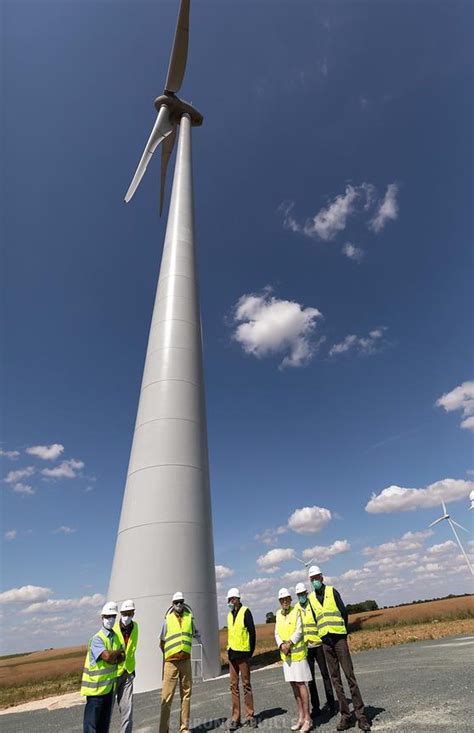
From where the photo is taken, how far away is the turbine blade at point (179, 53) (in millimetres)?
27503

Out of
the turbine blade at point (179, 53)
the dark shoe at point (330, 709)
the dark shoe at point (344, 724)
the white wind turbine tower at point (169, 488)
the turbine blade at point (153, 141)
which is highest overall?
the turbine blade at point (179, 53)

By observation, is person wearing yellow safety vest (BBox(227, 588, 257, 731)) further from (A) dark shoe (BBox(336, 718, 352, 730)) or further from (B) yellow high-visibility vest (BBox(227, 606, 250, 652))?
(A) dark shoe (BBox(336, 718, 352, 730))

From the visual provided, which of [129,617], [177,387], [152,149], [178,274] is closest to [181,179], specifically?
[152,149]

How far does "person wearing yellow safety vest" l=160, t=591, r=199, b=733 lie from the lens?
24.6ft

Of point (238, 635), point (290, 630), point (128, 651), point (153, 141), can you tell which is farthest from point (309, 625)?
point (153, 141)

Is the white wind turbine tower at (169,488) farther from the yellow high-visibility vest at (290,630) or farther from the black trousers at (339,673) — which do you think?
the black trousers at (339,673)

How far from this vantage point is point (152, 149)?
2720cm

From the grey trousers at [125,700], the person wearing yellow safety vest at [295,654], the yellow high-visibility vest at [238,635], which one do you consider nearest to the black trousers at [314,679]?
the person wearing yellow safety vest at [295,654]

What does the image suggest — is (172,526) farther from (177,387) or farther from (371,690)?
(371,690)

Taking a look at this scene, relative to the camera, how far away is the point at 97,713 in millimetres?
6535

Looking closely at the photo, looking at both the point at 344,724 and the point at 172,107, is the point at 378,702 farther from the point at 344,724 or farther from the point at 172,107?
the point at 172,107

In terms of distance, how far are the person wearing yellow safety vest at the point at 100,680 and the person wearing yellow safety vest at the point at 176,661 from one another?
114 centimetres

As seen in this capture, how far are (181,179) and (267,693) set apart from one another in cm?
2287

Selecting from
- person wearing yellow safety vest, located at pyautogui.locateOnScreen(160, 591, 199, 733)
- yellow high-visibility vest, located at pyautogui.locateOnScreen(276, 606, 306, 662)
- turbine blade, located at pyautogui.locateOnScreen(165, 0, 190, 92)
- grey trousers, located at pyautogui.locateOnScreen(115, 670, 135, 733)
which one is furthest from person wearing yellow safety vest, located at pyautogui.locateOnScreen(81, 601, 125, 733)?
turbine blade, located at pyautogui.locateOnScreen(165, 0, 190, 92)
